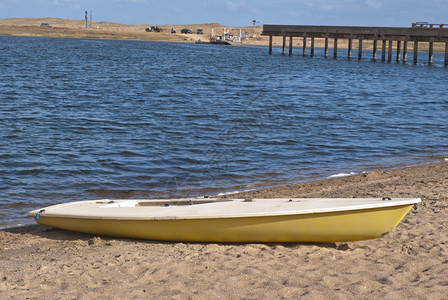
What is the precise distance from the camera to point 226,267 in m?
7.19

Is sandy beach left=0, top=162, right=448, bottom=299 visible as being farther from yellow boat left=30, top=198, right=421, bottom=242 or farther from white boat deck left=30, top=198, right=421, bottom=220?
white boat deck left=30, top=198, right=421, bottom=220

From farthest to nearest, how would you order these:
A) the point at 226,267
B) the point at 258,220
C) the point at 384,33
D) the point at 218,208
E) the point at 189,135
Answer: the point at 384,33
the point at 189,135
the point at 218,208
the point at 258,220
the point at 226,267

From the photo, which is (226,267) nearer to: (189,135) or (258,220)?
(258,220)

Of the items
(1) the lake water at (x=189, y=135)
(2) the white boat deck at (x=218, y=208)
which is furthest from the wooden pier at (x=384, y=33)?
(2) the white boat deck at (x=218, y=208)

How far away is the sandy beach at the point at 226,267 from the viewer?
6.41 metres

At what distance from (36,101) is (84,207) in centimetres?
1674

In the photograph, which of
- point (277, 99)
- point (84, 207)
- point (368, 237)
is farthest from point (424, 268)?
point (277, 99)

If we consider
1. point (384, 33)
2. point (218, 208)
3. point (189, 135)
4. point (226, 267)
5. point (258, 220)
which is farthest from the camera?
point (384, 33)

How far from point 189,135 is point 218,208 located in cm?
1014

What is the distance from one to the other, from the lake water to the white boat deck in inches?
68.7

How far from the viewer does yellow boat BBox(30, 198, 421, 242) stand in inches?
301

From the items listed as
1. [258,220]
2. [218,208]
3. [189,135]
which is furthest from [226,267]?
[189,135]

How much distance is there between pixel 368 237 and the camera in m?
7.93

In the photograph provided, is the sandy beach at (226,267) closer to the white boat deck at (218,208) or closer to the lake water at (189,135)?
the white boat deck at (218,208)
